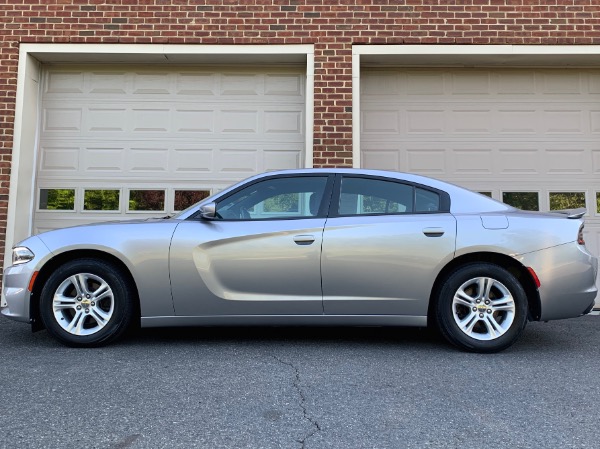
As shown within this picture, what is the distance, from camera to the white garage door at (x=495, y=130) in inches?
283

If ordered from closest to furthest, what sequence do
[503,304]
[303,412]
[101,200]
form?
[303,412] → [503,304] → [101,200]

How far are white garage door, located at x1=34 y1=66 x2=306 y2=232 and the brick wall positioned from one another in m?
0.49

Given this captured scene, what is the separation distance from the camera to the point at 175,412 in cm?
265

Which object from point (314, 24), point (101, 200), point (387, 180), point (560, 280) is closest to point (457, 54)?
point (314, 24)

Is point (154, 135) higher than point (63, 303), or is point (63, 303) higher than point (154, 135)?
point (154, 135)

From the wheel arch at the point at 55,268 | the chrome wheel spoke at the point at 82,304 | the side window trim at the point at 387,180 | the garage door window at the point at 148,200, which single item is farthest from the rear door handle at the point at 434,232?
the garage door window at the point at 148,200

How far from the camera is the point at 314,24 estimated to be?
7.02m

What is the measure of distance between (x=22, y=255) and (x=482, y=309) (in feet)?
12.1

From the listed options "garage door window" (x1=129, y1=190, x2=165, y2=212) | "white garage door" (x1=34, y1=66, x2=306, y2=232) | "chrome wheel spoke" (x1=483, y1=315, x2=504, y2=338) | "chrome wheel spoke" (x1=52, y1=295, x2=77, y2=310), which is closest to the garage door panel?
"white garage door" (x1=34, y1=66, x2=306, y2=232)

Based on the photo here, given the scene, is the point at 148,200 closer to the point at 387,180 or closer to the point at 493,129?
the point at 387,180

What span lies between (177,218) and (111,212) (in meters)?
3.31

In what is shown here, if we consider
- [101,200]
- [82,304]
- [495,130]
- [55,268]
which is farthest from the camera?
[495,130]

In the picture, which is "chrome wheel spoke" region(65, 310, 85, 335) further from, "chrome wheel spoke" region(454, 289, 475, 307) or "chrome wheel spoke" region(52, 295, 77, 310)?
"chrome wheel spoke" region(454, 289, 475, 307)

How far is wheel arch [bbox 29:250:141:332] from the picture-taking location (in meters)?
4.09
